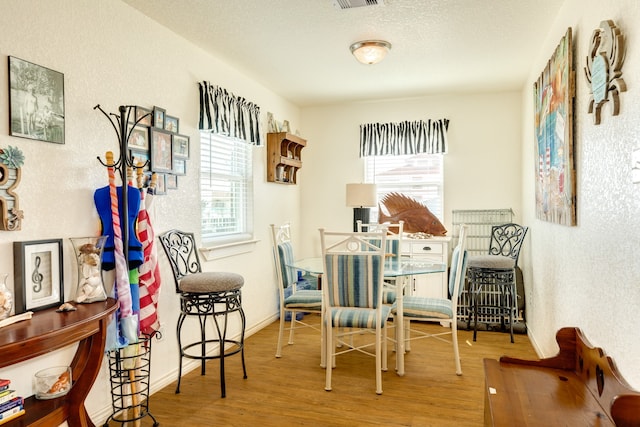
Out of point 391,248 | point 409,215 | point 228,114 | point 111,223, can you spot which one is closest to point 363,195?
point 409,215

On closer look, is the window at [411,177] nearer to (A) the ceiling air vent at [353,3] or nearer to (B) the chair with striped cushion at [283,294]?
(B) the chair with striped cushion at [283,294]

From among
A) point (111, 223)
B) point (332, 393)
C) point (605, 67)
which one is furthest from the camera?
point (332, 393)

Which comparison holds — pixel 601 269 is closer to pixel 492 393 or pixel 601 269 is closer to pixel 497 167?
→ pixel 492 393

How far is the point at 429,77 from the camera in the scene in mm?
4289

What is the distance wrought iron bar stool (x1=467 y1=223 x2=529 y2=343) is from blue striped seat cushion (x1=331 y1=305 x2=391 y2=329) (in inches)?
58.8

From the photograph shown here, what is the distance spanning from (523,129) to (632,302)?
352 cm

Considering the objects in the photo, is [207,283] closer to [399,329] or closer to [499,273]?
[399,329]

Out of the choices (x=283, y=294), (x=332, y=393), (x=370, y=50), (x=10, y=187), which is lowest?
(x=332, y=393)

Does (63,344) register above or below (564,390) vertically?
above

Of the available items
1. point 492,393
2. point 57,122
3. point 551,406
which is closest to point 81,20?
point 57,122

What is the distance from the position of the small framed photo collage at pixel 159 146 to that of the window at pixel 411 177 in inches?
103

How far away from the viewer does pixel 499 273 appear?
13.2ft

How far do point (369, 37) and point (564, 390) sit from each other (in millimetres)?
2578

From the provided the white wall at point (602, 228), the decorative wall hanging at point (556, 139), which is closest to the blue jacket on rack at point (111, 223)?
the white wall at point (602, 228)
